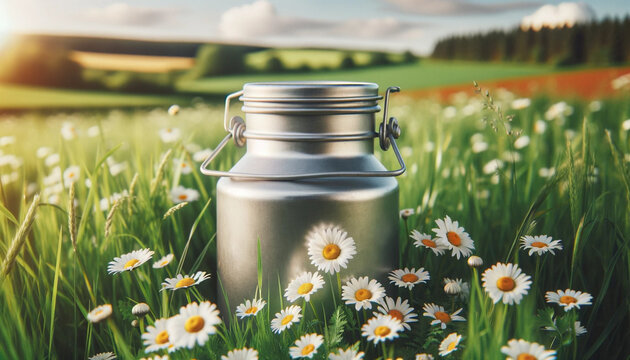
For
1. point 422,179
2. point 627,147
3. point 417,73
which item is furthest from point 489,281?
point 417,73

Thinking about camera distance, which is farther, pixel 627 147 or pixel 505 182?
pixel 627 147

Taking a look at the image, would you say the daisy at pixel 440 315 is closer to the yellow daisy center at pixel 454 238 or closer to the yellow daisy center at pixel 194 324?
the yellow daisy center at pixel 454 238

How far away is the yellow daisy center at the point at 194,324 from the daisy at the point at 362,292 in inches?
14.0

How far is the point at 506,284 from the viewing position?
1275 mm

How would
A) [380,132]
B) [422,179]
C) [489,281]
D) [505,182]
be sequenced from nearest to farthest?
[489,281]
[380,132]
[505,182]
[422,179]

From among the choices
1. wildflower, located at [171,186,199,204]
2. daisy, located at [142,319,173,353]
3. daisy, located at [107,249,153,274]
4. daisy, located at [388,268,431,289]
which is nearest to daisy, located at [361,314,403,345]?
daisy, located at [388,268,431,289]

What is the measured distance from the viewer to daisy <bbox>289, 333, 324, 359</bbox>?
114cm

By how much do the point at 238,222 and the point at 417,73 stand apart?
2021 centimetres

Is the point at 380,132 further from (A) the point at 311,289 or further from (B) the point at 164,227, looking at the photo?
(B) the point at 164,227

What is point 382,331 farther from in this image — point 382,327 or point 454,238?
point 454,238

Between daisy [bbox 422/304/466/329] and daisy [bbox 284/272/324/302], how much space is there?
11.2 inches

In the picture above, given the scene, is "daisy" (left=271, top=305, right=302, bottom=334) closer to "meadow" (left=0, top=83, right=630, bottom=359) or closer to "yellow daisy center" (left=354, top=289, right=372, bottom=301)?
"meadow" (left=0, top=83, right=630, bottom=359)

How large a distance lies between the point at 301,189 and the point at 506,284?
1.83 feet

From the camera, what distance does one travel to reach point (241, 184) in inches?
58.7
